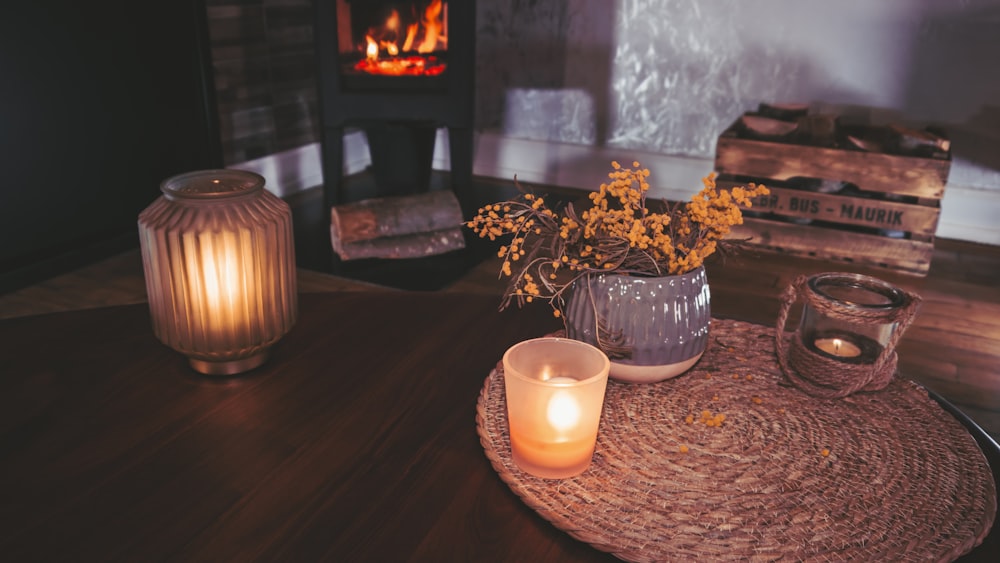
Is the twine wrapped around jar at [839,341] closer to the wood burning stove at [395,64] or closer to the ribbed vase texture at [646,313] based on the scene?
the ribbed vase texture at [646,313]

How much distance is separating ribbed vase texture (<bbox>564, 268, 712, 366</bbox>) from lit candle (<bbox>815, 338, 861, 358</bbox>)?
14 centimetres

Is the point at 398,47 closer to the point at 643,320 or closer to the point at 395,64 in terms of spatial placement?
the point at 395,64

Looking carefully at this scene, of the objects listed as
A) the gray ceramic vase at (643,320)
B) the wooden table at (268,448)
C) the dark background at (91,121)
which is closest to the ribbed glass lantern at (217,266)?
the wooden table at (268,448)

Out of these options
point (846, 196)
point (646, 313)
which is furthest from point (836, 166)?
point (646, 313)

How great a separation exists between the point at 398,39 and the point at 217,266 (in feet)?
7.27

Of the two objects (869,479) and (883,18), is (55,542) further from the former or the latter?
(883,18)

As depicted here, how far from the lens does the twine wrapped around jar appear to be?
77 centimetres

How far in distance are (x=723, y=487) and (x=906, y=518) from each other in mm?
150

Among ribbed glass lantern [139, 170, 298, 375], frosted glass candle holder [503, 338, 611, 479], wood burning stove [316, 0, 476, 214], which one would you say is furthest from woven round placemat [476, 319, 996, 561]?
wood burning stove [316, 0, 476, 214]

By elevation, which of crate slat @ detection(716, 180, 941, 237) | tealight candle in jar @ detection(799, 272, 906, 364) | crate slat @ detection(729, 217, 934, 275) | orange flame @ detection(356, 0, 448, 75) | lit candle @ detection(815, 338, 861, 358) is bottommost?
crate slat @ detection(729, 217, 934, 275)

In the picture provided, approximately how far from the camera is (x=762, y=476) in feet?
2.34

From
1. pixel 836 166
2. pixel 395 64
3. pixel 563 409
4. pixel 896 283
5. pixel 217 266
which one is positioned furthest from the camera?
pixel 395 64

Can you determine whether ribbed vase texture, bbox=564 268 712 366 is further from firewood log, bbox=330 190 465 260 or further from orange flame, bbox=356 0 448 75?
orange flame, bbox=356 0 448 75

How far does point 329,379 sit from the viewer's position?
863mm
